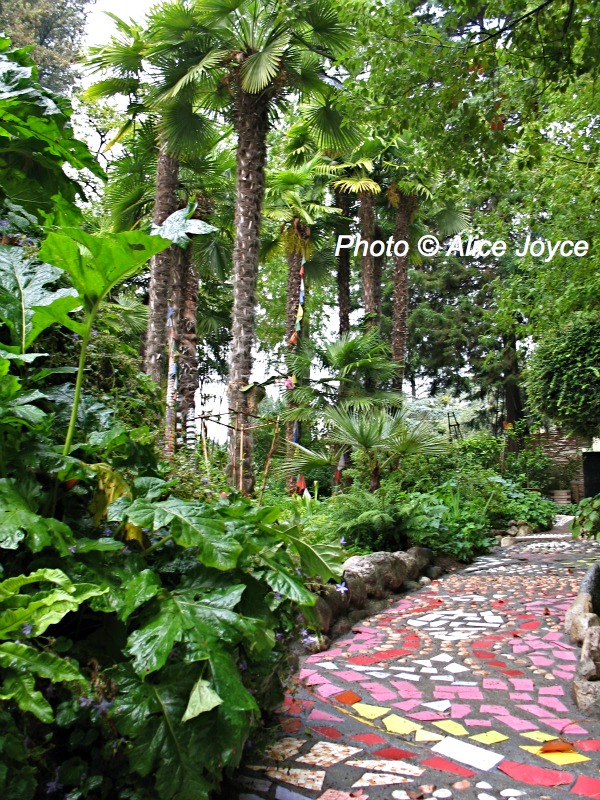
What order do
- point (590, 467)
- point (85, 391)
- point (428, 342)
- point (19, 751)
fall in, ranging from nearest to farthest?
point (19, 751)
point (85, 391)
point (590, 467)
point (428, 342)

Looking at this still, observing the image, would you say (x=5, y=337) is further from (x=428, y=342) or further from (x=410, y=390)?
(x=410, y=390)

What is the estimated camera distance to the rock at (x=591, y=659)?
3445 millimetres

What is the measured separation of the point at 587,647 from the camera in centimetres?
355

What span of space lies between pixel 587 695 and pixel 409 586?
10.7ft

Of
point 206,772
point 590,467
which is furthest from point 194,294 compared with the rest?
point 206,772

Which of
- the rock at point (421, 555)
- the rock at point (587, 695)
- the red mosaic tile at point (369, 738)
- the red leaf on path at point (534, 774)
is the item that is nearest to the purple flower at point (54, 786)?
the red mosaic tile at point (369, 738)

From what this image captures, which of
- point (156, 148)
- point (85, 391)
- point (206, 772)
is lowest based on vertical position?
point (206, 772)

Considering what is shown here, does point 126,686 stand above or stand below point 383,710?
above

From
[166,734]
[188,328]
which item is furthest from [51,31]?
[166,734]

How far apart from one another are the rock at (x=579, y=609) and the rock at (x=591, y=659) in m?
0.86

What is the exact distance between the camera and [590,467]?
11664mm

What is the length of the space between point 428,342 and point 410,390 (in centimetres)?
391

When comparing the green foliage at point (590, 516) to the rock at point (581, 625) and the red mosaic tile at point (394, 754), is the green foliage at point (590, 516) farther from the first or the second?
the red mosaic tile at point (394, 754)

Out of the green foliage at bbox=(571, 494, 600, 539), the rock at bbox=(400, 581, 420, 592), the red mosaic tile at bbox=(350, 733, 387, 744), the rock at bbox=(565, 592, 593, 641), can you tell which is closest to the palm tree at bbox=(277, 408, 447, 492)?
the rock at bbox=(400, 581, 420, 592)
